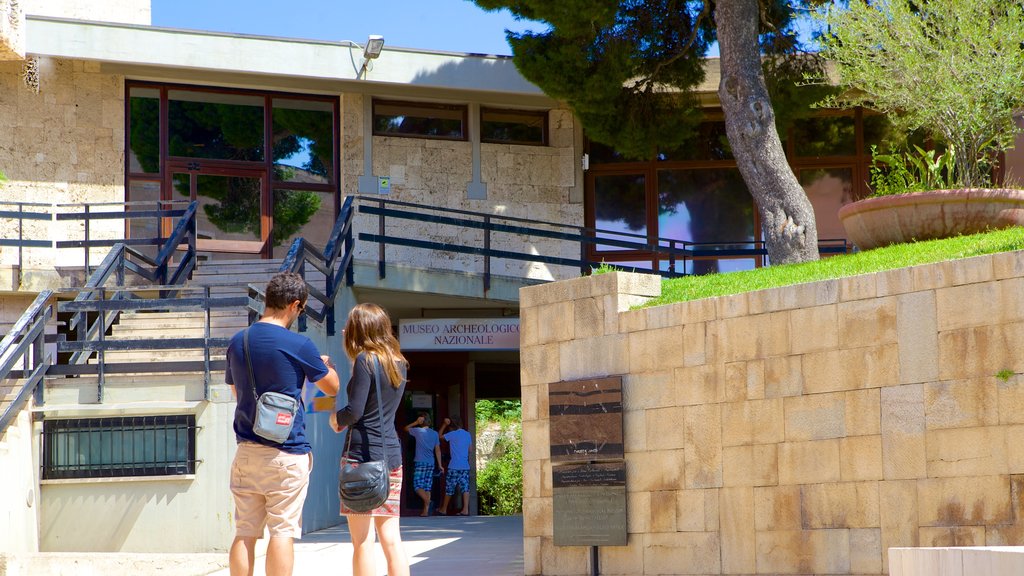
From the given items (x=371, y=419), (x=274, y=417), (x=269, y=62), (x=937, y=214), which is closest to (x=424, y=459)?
(x=269, y=62)

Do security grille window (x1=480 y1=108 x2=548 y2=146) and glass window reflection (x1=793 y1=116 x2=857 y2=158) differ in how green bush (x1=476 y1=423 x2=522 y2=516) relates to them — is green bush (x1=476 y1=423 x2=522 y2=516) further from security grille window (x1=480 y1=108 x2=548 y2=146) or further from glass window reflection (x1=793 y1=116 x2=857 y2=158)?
glass window reflection (x1=793 y1=116 x2=857 y2=158)

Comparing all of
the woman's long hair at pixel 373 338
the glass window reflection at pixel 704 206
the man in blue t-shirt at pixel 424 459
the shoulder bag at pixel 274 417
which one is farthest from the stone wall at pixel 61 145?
the shoulder bag at pixel 274 417

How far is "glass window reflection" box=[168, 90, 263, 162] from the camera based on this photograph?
17.6 m

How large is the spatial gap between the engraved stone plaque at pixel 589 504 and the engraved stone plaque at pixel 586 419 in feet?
0.31

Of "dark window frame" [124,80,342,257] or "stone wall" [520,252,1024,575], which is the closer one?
"stone wall" [520,252,1024,575]

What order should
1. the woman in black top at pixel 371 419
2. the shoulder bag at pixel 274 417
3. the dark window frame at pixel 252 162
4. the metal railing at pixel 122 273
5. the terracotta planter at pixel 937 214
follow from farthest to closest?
1. the dark window frame at pixel 252 162
2. the metal railing at pixel 122 273
3. the terracotta planter at pixel 937 214
4. the woman in black top at pixel 371 419
5. the shoulder bag at pixel 274 417

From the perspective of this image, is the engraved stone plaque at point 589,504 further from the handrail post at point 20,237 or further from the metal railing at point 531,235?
the handrail post at point 20,237

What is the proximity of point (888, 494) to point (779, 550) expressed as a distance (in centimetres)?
85

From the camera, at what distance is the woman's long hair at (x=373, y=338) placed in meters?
6.04

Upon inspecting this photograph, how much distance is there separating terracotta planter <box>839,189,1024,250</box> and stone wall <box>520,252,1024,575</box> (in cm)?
220

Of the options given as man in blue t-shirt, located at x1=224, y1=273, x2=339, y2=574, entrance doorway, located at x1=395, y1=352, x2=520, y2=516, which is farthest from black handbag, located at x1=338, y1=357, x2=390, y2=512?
entrance doorway, located at x1=395, y1=352, x2=520, y2=516

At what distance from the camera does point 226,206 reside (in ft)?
58.5

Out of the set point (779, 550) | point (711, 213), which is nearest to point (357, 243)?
point (711, 213)

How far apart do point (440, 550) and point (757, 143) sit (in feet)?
19.1
